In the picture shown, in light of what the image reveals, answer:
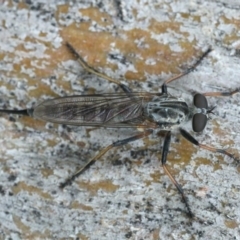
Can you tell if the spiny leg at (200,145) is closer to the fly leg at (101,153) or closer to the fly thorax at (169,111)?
the fly thorax at (169,111)

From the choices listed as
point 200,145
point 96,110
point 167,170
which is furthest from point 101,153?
point 200,145

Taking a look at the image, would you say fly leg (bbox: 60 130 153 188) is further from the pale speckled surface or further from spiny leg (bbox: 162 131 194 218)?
spiny leg (bbox: 162 131 194 218)

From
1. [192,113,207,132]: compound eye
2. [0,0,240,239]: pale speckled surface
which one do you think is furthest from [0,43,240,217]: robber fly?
[0,0,240,239]: pale speckled surface

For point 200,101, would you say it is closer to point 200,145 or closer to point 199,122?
point 199,122

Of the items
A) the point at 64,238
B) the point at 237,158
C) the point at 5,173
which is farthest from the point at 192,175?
the point at 5,173

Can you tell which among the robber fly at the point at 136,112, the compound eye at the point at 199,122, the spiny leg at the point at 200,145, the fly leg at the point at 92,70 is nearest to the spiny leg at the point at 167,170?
the robber fly at the point at 136,112

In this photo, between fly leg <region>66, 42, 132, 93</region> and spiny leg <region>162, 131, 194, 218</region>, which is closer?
spiny leg <region>162, 131, 194, 218</region>

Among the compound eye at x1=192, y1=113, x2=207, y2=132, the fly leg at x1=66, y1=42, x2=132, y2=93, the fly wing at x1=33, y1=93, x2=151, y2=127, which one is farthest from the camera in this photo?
the fly leg at x1=66, y1=42, x2=132, y2=93

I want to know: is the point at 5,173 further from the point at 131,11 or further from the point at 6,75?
the point at 131,11
